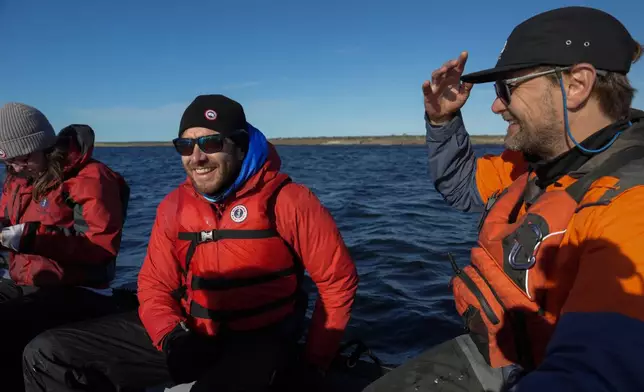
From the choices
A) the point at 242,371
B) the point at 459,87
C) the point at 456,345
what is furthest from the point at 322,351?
the point at 459,87

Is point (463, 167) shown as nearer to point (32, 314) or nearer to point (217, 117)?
point (217, 117)

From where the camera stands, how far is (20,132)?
12.7 feet

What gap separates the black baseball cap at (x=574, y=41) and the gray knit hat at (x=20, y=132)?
4.20m

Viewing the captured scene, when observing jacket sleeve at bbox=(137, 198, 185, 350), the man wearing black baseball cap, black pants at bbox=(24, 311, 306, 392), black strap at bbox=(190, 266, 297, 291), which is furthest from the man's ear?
jacket sleeve at bbox=(137, 198, 185, 350)

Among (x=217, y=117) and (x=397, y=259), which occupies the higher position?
(x=217, y=117)

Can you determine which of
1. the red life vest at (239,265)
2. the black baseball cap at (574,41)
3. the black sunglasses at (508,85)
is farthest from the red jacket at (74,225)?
the black baseball cap at (574,41)

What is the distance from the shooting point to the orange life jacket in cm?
178

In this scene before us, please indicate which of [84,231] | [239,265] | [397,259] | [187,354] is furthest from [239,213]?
[397,259]

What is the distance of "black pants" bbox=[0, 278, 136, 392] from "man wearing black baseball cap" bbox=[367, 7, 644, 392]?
3068 mm

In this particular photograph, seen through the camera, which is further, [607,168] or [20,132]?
[20,132]

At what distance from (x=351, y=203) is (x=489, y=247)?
12.3m

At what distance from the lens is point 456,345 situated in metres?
2.51

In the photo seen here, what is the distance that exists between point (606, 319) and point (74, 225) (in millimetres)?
4277

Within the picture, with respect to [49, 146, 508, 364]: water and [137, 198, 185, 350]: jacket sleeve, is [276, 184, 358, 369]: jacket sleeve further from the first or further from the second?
[49, 146, 508, 364]: water
